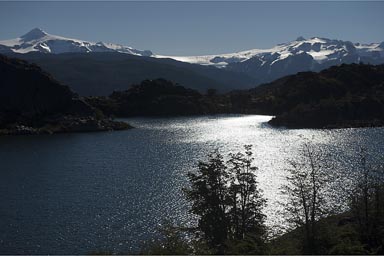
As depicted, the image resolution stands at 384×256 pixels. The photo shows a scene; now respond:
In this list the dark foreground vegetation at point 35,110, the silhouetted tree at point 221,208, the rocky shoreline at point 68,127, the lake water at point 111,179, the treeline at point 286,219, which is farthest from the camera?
the dark foreground vegetation at point 35,110

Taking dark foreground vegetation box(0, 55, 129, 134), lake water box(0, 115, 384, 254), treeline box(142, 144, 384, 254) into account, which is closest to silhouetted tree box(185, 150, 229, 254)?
treeline box(142, 144, 384, 254)

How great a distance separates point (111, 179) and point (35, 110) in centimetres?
12377

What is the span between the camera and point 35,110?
19188cm

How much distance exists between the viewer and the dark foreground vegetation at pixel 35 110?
17500 cm

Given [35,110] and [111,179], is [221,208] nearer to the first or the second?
[111,179]

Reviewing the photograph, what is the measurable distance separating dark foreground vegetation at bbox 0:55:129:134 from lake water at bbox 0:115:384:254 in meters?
15.5

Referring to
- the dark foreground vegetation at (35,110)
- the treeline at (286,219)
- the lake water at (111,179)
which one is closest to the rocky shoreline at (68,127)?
the dark foreground vegetation at (35,110)

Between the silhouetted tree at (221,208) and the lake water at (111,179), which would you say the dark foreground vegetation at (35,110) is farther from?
the silhouetted tree at (221,208)

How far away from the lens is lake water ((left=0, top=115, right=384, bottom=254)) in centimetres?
5300

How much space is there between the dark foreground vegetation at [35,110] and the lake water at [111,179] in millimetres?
15461

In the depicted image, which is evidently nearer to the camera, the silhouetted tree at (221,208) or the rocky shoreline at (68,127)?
the silhouetted tree at (221,208)

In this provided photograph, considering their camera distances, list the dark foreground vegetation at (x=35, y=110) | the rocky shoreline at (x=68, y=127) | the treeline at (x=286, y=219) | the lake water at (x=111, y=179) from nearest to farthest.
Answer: the treeline at (x=286, y=219) < the lake water at (x=111, y=179) < the rocky shoreline at (x=68, y=127) < the dark foreground vegetation at (x=35, y=110)

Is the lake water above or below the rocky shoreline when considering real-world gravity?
below

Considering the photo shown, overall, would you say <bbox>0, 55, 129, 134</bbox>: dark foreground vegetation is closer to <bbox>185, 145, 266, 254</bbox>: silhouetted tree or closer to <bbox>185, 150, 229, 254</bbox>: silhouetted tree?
<bbox>185, 150, 229, 254</bbox>: silhouetted tree
